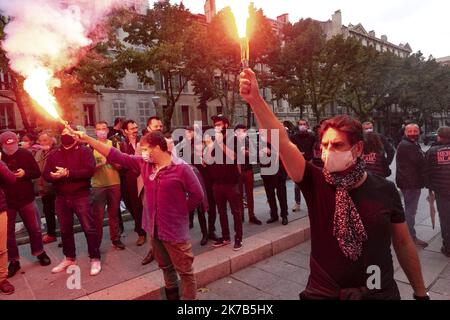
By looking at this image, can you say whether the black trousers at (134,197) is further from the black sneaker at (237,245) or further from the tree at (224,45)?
the tree at (224,45)

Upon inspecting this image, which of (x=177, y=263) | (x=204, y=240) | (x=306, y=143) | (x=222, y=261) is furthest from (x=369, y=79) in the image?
(x=177, y=263)

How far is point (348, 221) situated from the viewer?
6.09 feet

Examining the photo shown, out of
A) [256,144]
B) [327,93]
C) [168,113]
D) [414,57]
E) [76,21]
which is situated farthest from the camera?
[414,57]

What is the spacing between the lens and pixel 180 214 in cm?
336

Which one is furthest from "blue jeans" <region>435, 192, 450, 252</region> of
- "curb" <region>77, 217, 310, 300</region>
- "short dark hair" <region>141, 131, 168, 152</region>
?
"short dark hair" <region>141, 131, 168, 152</region>

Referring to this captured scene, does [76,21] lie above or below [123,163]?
above

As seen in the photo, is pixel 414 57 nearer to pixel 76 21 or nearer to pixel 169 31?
pixel 169 31

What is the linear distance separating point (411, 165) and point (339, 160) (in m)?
4.11

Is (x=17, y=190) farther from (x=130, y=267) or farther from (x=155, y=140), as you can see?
(x=155, y=140)

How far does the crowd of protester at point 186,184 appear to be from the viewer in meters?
1.93

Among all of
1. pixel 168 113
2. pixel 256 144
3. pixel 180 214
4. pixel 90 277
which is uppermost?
pixel 168 113

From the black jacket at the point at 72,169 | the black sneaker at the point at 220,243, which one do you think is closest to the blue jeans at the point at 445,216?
the black sneaker at the point at 220,243

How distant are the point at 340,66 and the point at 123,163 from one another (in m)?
27.0
